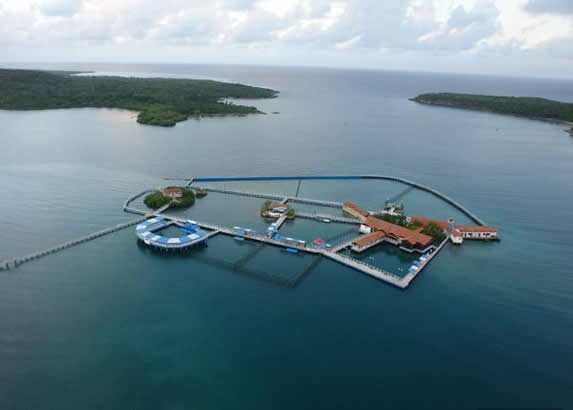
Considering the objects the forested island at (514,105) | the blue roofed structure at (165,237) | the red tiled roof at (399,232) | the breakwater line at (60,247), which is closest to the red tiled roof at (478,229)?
the red tiled roof at (399,232)

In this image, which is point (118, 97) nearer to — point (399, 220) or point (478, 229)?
point (399, 220)

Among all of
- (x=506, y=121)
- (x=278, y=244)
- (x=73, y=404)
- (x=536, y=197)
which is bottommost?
(x=73, y=404)

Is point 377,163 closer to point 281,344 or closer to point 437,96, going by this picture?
point 281,344

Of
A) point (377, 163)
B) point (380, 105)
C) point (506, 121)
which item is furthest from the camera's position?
point (380, 105)

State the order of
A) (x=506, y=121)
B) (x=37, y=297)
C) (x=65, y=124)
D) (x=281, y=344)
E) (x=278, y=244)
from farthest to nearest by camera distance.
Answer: (x=506, y=121) → (x=65, y=124) → (x=278, y=244) → (x=37, y=297) → (x=281, y=344)

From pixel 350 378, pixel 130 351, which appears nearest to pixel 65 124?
pixel 130 351

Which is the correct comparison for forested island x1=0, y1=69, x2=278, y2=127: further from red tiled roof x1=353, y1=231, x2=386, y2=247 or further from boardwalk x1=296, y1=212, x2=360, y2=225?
red tiled roof x1=353, y1=231, x2=386, y2=247

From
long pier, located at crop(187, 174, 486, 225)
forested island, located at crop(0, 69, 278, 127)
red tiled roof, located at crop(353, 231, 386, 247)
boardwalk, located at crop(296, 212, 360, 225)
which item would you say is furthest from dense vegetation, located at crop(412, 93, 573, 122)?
red tiled roof, located at crop(353, 231, 386, 247)
